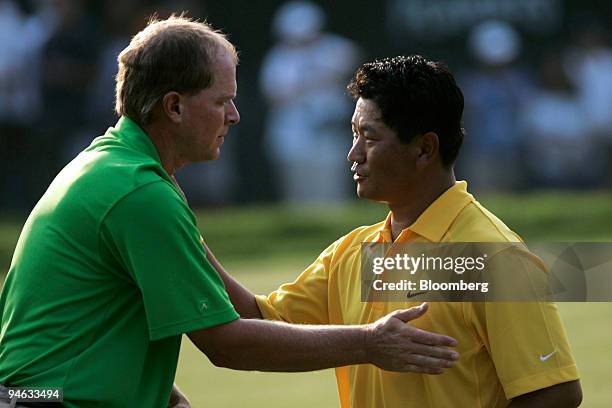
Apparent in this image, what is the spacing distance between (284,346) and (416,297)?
514 mm

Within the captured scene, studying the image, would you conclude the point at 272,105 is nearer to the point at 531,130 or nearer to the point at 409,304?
the point at 531,130

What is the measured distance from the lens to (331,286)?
445 centimetres

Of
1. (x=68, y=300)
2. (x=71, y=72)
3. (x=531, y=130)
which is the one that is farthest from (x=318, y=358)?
(x=531, y=130)

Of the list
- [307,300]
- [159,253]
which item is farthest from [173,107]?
[307,300]

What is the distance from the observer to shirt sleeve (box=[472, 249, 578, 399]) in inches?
149

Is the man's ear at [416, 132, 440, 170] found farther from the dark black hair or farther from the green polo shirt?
the green polo shirt

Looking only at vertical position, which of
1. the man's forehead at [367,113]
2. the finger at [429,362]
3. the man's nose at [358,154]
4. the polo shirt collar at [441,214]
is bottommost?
the finger at [429,362]

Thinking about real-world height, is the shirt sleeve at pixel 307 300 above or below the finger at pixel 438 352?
above

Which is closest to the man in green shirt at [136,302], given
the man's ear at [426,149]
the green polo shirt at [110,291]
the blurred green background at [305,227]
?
the green polo shirt at [110,291]

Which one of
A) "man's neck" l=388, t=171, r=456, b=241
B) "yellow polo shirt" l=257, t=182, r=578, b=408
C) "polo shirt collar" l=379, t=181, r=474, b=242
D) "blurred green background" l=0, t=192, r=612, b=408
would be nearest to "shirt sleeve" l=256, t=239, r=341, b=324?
"yellow polo shirt" l=257, t=182, r=578, b=408

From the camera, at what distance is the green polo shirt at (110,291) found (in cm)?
370

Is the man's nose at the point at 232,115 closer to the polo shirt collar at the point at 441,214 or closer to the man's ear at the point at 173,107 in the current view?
the man's ear at the point at 173,107

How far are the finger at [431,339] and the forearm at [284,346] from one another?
0.17 meters

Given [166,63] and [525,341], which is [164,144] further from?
[525,341]
